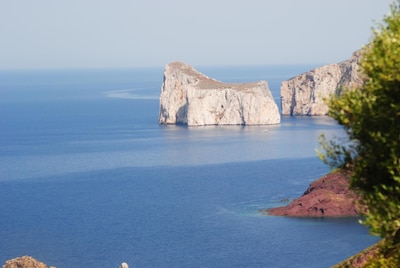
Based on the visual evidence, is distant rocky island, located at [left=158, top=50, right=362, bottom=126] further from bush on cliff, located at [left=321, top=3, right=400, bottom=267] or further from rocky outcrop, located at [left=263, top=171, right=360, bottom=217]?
bush on cliff, located at [left=321, top=3, right=400, bottom=267]

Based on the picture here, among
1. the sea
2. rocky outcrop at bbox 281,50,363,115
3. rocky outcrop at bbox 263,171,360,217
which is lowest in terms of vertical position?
the sea

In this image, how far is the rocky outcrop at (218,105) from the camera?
16762 cm

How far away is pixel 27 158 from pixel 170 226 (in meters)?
58.3

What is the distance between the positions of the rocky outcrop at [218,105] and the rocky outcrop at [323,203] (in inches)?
3419

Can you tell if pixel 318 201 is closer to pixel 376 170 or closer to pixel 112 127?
pixel 376 170

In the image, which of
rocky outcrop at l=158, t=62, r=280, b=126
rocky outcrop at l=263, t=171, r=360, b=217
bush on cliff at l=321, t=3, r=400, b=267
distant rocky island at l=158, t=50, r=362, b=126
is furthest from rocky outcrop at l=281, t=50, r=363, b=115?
bush on cliff at l=321, t=3, r=400, b=267

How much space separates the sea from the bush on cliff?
4072 centimetres

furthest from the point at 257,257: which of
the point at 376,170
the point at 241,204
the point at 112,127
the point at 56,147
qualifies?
the point at 112,127

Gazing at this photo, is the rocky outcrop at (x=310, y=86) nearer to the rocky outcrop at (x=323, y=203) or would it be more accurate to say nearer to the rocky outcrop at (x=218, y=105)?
the rocky outcrop at (x=218, y=105)

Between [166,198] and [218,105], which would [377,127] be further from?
[218,105]

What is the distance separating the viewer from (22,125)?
602 ft

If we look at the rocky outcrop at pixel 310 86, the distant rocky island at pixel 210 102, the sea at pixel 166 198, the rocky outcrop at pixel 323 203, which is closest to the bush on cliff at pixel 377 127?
the sea at pixel 166 198

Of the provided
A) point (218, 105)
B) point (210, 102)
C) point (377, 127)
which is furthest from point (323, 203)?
point (218, 105)

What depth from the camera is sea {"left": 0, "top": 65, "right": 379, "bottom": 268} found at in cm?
6122
